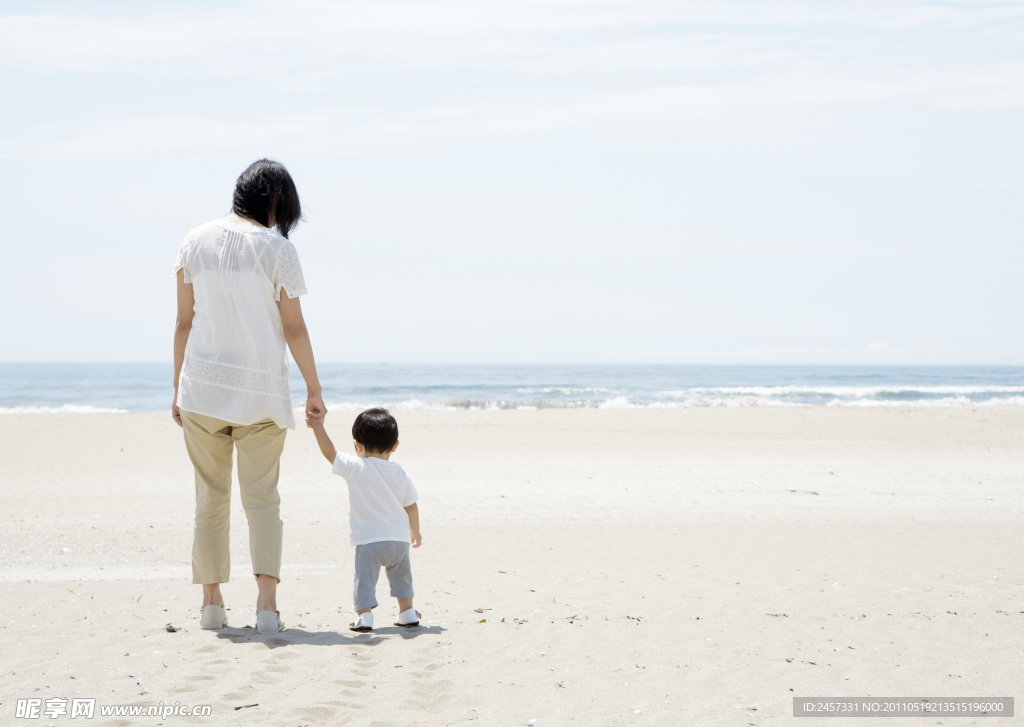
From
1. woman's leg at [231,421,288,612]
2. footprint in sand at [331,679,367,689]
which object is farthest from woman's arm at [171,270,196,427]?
footprint in sand at [331,679,367,689]

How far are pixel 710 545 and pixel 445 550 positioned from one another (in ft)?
6.93

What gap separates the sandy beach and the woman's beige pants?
0.34 meters

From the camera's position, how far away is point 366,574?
3.50 metres

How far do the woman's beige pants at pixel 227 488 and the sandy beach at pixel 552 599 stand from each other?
13.4 inches

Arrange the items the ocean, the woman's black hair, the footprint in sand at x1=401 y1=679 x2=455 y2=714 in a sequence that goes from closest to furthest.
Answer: the footprint in sand at x1=401 y1=679 x2=455 y2=714, the woman's black hair, the ocean

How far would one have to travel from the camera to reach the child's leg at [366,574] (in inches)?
137

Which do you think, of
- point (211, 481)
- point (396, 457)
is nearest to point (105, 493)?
point (396, 457)

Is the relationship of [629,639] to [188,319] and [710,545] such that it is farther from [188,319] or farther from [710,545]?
[710,545]

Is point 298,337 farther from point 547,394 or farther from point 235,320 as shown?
point 547,394

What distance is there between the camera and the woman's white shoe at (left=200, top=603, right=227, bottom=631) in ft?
11.3

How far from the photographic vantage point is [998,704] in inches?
105

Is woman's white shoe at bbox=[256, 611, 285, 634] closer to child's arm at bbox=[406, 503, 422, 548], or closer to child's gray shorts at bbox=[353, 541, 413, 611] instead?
child's gray shorts at bbox=[353, 541, 413, 611]

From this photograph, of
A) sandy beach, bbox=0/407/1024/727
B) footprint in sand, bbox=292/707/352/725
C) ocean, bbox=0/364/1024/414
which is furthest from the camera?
ocean, bbox=0/364/1024/414

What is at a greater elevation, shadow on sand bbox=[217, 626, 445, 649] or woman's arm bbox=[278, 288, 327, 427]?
woman's arm bbox=[278, 288, 327, 427]
